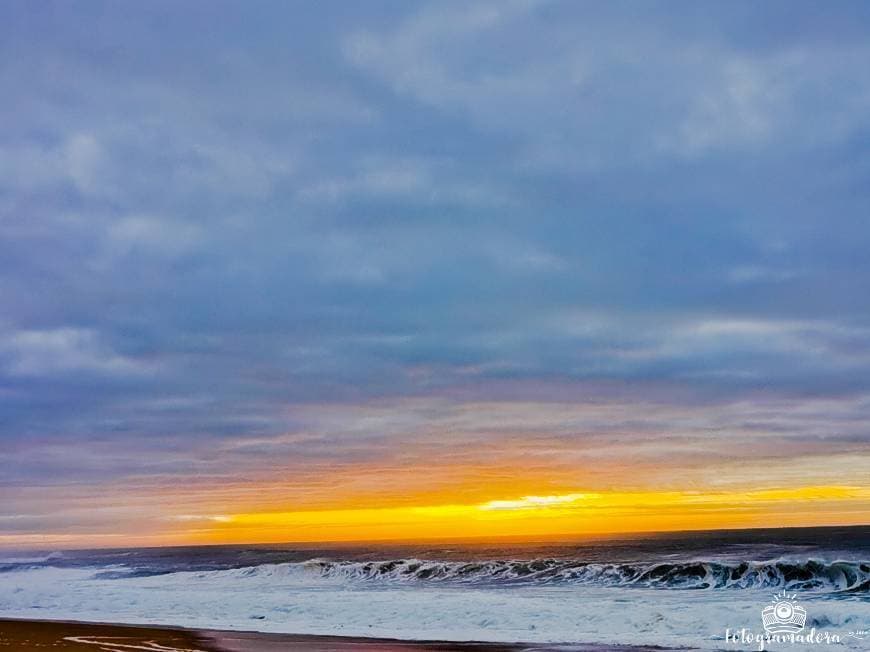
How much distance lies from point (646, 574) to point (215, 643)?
21383 millimetres

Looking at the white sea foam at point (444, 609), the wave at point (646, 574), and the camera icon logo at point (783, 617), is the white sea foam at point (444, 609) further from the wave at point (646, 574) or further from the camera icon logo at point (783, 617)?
the wave at point (646, 574)

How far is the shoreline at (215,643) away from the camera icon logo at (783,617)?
16.8 feet

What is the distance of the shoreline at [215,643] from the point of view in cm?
1977

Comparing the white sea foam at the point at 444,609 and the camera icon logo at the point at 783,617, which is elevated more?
the white sea foam at the point at 444,609

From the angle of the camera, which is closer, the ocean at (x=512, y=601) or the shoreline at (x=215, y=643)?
the shoreline at (x=215, y=643)

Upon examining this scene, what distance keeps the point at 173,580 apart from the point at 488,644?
30.8 m

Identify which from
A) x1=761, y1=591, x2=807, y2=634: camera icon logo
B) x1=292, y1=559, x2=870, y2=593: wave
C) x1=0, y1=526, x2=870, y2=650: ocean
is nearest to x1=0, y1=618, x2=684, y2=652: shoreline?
x1=0, y1=526, x2=870, y2=650: ocean

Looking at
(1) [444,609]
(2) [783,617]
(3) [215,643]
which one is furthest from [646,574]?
(3) [215,643]

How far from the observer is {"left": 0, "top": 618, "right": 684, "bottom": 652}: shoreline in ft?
64.8

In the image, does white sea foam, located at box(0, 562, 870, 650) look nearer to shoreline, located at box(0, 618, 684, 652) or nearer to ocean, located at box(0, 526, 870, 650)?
ocean, located at box(0, 526, 870, 650)

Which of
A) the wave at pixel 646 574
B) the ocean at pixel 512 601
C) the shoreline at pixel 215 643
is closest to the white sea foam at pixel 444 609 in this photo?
the ocean at pixel 512 601

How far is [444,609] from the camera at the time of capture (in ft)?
88.4

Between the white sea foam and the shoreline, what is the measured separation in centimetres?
120

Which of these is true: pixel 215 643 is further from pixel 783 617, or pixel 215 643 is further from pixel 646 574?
pixel 646 574
